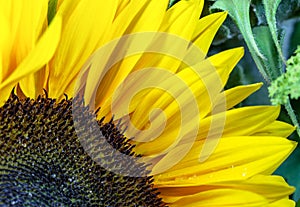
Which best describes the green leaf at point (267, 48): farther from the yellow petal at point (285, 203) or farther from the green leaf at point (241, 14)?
the yellow petal at point (285, 203)

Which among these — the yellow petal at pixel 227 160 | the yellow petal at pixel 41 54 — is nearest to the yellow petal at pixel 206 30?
the yellow petal at pixel 227 160

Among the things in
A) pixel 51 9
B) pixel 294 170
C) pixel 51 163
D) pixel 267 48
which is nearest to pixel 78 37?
pixel 51 9

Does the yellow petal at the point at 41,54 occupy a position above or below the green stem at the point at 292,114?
above

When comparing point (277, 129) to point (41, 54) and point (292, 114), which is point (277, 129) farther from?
point (41, 54)

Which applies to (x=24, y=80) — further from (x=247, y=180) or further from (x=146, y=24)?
(x=247, y=180)

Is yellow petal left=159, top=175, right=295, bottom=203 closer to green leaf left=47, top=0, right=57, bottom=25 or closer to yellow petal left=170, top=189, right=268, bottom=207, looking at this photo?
yellow petal left=170, top=189, right=268, bottom=207

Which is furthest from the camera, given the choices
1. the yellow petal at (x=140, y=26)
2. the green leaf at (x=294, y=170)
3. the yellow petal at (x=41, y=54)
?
the green leaf at (x=294, y=170)

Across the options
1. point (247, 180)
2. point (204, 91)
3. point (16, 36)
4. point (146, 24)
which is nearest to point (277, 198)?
point (247, 180)
